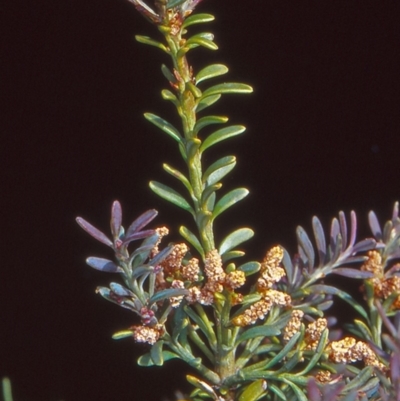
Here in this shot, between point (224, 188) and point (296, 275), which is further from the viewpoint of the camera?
point (224, 188)

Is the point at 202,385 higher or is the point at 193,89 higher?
the point at 193,89

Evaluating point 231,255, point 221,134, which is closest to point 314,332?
point 231,255

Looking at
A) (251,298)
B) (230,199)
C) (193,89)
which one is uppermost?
(193,89)

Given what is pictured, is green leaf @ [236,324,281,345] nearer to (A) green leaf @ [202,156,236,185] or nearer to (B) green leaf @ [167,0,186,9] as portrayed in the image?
(A) green leaf @ [202,156,236,185]

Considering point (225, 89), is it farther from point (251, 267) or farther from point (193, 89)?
point (251, 267)

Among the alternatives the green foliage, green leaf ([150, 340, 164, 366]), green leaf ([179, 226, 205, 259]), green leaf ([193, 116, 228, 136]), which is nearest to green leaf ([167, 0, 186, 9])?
the green foliage

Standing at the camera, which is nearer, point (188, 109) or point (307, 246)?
point (188, 109)

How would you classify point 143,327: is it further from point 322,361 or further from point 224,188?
point 224,188

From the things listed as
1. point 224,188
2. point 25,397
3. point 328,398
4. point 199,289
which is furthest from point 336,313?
point 328,398
